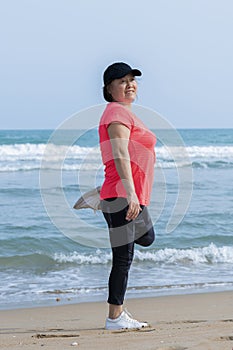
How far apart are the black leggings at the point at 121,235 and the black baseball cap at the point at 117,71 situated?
28.9 inches

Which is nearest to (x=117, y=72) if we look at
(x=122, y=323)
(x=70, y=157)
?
(x=122, y=323)

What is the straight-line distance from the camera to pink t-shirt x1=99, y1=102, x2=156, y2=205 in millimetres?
3816

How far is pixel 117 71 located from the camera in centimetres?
390

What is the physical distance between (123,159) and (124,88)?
1.53 feet

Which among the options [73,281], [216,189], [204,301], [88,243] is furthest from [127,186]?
[216,189]

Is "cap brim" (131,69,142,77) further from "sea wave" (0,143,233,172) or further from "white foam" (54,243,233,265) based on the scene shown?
"sea wave" (0,143,233,172)

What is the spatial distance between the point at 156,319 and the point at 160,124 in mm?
1499

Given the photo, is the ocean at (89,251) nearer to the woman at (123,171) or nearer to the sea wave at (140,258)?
the sea wave at (140,258)

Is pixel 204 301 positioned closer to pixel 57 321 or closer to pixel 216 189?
pixel 57 321

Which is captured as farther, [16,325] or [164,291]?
[164,291]

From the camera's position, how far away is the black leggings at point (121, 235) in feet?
12.6

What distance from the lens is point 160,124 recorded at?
13.6 feet

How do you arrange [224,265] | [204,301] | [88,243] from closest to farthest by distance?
[204,301]
[224,265]
[88,243]

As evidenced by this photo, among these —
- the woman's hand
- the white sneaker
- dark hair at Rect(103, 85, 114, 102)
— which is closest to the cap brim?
dark hair at Rect(103, 85, 114, 102)
